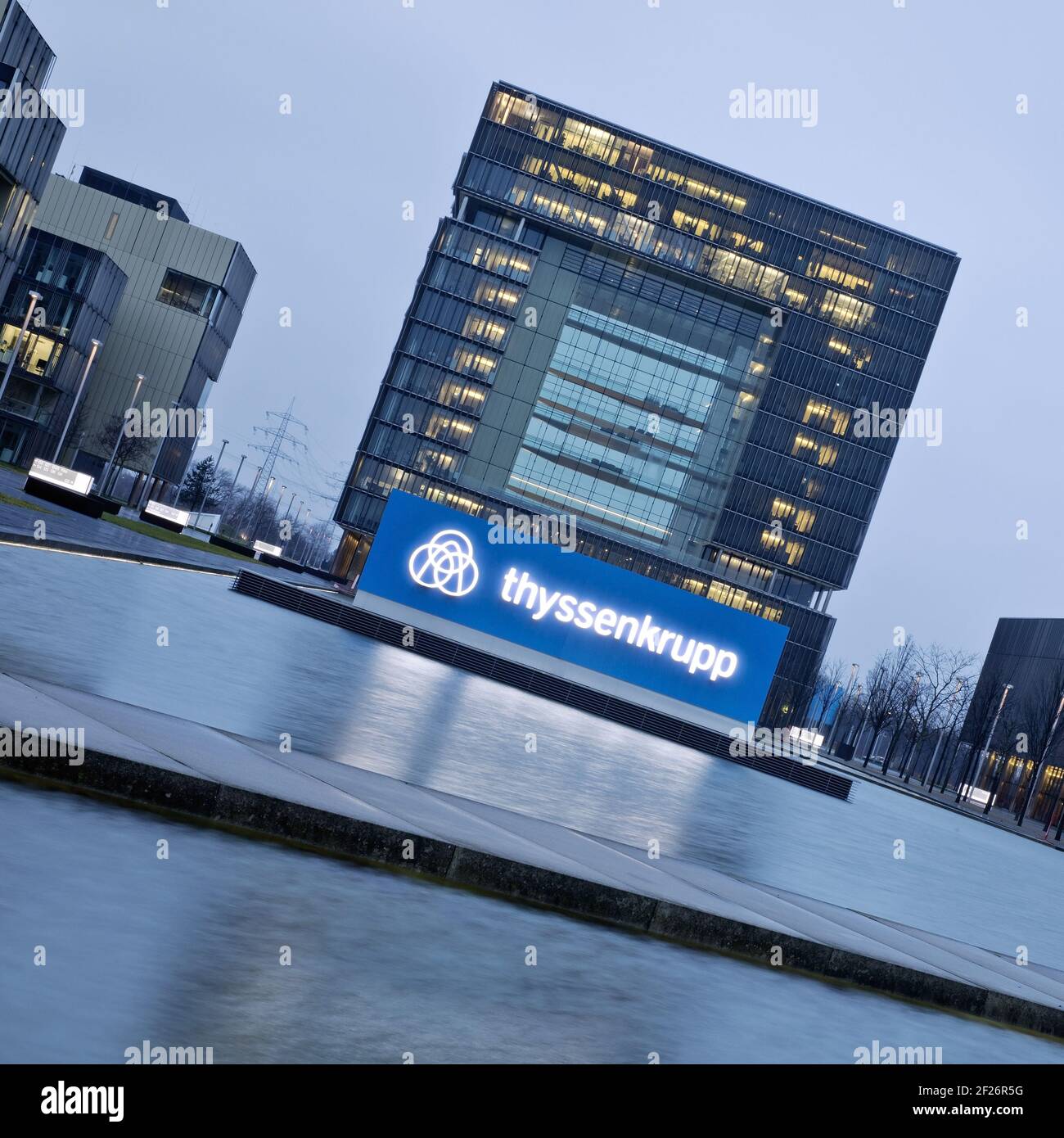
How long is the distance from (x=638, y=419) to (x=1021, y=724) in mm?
41614

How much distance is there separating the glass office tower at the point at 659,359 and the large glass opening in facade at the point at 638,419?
168mm

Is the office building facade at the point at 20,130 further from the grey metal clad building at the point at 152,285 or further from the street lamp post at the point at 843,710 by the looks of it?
the street lamp post at the point at 843,710

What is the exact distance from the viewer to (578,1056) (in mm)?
4375

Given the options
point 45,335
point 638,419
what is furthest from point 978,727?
point 45,335

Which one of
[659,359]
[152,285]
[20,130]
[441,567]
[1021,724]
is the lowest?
[441,567]

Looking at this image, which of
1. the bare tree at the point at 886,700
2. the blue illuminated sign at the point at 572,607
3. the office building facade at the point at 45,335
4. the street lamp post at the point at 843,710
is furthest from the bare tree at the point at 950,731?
the office building facade at the point at 45,335

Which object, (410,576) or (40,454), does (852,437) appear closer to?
(40,454)

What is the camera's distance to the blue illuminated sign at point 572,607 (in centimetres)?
3741

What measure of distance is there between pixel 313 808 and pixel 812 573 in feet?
355

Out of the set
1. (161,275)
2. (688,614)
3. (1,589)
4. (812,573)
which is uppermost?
(161,275)

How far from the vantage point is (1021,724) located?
98125mm

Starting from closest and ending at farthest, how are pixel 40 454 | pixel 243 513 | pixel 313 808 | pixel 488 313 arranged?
pixel 313 808 < pixel 40 454 < pixel 488 313 < pixel 243 513

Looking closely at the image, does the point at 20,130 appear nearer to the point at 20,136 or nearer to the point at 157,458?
the point at 20,136

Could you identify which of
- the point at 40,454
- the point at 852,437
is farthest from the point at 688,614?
Result: the point at 852,437
